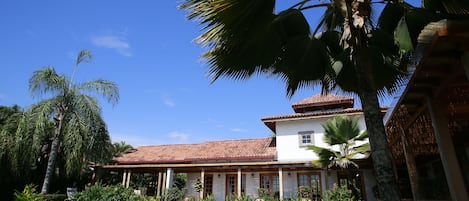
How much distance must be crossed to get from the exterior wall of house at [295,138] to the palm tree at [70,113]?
9.83 m

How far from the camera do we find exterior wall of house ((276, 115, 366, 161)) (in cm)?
1627

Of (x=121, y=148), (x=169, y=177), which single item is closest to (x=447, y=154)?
(x=169, y=177)

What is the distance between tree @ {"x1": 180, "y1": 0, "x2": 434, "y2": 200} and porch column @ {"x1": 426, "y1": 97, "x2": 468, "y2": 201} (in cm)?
77

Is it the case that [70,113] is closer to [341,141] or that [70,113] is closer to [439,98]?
[341,141]

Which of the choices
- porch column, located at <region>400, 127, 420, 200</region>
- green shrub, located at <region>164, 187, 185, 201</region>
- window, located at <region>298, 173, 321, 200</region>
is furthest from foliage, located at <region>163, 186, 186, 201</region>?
porch column, located at <region>400, 127, 420, 200</region>

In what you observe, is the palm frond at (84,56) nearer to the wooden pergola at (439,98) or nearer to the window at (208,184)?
the window at (208,184)

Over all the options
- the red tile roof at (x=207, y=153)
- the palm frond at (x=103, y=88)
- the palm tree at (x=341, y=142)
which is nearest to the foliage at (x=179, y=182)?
the red tile roof at (x=207, y=153)

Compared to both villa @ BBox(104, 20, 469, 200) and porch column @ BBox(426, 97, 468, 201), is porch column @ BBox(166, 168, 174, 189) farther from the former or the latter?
porch column @ BBox(426, 97, 468, 201)

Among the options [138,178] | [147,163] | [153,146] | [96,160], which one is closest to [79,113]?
[96,160]

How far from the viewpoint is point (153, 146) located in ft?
71.4

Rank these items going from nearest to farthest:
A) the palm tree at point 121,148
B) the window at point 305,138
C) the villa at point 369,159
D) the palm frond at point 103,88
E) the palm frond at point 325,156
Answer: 1. the villa at point 369,159
2. the palm frond at point 325,156
3. the palm frond at point 103,88
4. the window at point 305,138
5. the palm tree at point 121,148

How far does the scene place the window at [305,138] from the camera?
53.9 feet

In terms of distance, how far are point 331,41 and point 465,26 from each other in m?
2.56

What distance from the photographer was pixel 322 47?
4566 millimetres
